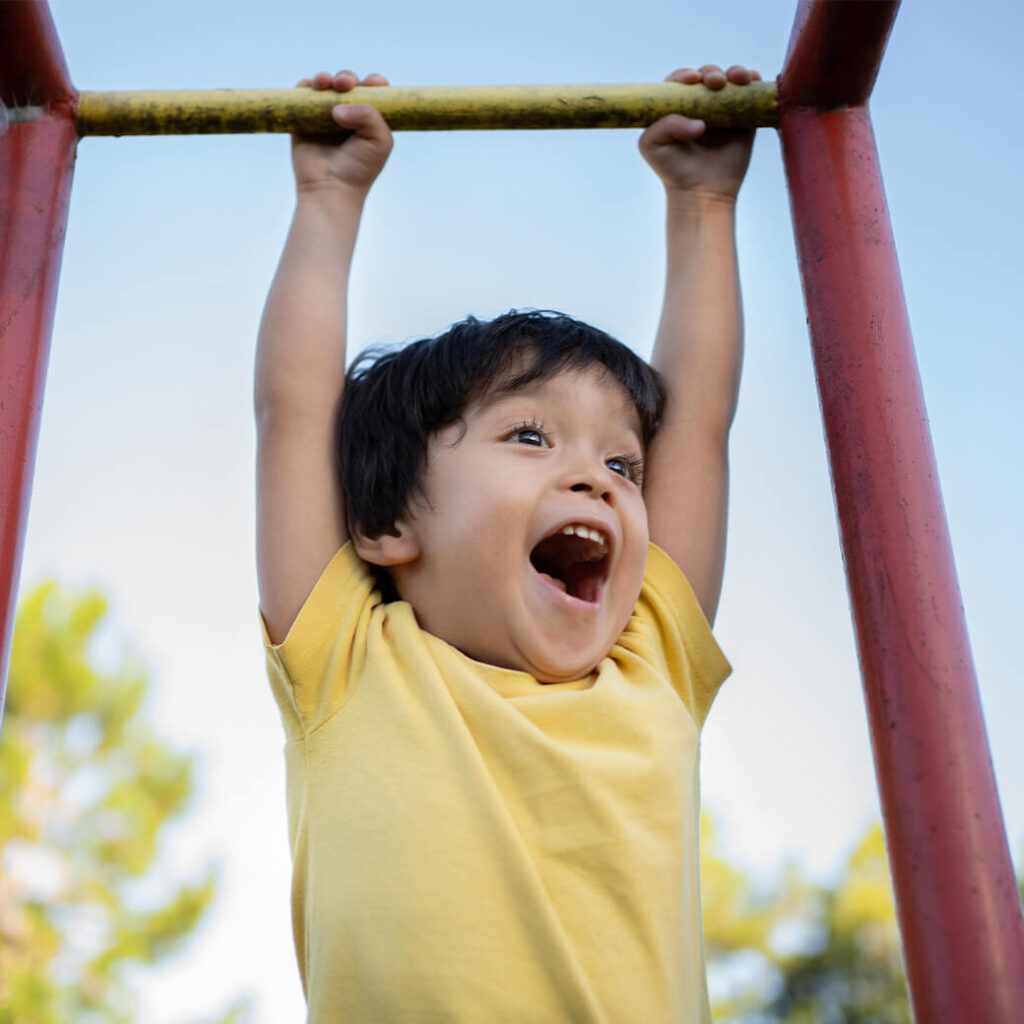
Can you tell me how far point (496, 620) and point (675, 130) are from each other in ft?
1.88

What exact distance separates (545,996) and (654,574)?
0.48 metres

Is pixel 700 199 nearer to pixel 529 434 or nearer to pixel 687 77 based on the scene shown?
pixel 687 77

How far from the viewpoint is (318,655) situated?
109 centimetres

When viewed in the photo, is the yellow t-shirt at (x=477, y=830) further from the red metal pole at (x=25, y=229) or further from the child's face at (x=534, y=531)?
the red metal pole at (x=25, y=229)

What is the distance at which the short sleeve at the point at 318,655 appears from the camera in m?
1.07

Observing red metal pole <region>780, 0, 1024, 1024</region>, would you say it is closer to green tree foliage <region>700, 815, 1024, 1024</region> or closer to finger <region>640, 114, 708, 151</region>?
finger <region>640, 114, 708, 151</region>

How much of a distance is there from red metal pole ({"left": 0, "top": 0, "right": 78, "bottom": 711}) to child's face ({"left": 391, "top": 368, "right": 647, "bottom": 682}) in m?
0.36

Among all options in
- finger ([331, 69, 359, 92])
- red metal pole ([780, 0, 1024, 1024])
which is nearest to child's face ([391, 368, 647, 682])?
red metal pole ([780, 0, 1024, 1024])

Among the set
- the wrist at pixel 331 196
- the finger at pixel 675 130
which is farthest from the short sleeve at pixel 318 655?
the finger at pixel 675 130

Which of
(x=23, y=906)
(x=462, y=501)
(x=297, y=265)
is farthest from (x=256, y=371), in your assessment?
(x=23, y=906)

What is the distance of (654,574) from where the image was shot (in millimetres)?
1233

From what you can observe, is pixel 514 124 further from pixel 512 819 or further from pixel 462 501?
pixel 512 819

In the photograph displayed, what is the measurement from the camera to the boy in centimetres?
91

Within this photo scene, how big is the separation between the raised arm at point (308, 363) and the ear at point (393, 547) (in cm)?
3
